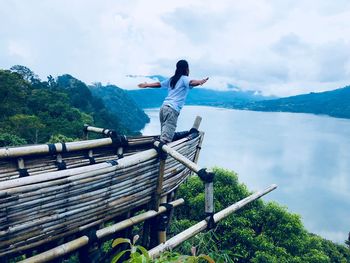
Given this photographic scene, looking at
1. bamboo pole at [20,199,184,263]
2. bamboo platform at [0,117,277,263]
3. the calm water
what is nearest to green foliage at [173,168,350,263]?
bamboo platform at [0,117,277,263]

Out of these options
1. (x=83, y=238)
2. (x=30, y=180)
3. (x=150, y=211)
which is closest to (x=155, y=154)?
(x=150, y=211)

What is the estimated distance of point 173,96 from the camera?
4562 millimetres

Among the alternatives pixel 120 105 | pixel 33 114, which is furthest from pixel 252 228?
pixel 120 105

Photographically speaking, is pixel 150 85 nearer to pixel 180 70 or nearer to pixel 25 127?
pixel 180 70

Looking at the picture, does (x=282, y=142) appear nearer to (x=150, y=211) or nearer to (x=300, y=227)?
(x=300, y=227)

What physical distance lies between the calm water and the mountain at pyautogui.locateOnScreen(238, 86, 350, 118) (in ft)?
138

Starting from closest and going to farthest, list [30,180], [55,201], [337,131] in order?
1. [30,180]
2. [55,201]
3. [337,131]

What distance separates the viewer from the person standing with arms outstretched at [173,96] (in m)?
4.44

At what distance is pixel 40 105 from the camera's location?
31891 millimetres

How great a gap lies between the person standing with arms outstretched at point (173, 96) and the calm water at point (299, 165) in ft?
114

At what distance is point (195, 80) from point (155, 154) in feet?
3.87

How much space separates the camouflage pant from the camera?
4.56 meters

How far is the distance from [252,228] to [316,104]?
16154 cm

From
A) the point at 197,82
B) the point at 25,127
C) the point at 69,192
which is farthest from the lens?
the point at 25,127
